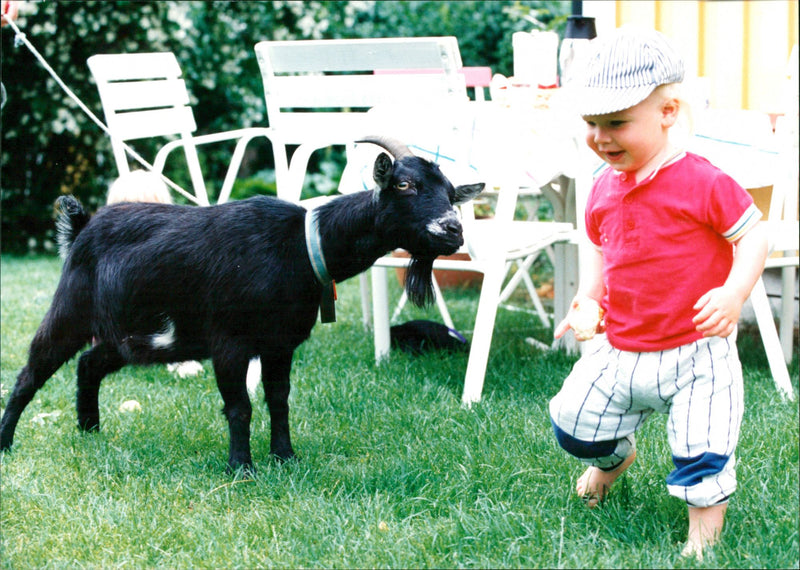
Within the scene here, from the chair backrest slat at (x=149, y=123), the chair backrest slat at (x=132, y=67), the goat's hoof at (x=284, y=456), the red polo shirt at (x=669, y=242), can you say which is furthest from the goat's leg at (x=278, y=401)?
the chair backrest slat at (x=132, y=67)

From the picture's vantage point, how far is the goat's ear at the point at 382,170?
266 centimetres

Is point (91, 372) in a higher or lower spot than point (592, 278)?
lower

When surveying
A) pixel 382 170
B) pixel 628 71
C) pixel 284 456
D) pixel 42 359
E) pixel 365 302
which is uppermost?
pixel 628 71

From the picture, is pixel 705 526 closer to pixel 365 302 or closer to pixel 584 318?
pixel 584 318

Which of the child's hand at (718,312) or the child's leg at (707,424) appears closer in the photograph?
the child's hand at (718,312)

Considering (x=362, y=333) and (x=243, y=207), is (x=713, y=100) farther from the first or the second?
(x=243, y=207)

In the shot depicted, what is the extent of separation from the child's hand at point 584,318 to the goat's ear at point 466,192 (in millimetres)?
686

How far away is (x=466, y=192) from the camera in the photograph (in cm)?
285

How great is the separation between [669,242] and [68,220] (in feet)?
6.43

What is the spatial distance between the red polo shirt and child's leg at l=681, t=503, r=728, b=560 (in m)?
0.39

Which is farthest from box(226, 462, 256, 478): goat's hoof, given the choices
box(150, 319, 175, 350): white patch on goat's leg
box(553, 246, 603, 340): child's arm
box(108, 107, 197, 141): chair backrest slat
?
box(108, 107, 197, 141): chair backrest slat

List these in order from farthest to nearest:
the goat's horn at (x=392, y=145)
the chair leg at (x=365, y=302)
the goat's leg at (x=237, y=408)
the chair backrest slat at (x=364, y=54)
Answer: the chair leg at (x=365, y=302) → the chair backrest slat at (x=364, y=54) → the goat's leg at (x=237, y=408) → the goat's horn at (x=392, y=145)

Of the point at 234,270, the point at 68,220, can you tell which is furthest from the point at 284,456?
the point at 68,220

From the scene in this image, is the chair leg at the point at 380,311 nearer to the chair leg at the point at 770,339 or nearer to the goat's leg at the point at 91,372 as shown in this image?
the goat's leg at the point at 91,372
